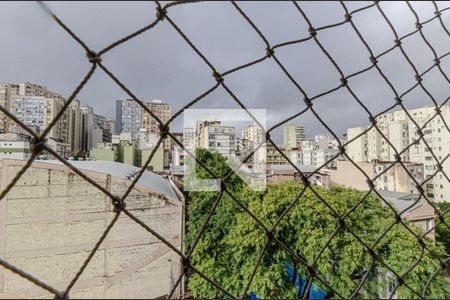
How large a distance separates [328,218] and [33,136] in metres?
3.18

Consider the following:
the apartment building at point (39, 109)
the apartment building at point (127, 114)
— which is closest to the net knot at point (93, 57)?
the apartment building at point (127, 114)

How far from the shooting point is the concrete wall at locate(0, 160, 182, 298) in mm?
314

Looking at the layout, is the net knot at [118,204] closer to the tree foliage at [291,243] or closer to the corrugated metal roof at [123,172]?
the corrugated metal roof at [123,172]

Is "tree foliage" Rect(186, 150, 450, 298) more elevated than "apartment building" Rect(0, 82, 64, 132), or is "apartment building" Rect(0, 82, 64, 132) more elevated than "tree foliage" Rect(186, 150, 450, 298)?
"apartment building" Rect(0, 82, 64, 132)

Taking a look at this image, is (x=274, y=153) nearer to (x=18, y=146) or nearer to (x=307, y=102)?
(x=307, y=102)

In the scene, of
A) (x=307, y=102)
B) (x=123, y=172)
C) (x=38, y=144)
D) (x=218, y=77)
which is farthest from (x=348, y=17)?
(x=123, y=172)

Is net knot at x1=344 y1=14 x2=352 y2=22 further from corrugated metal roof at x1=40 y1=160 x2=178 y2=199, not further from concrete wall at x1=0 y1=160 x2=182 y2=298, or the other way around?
corrugated metal roof at x1=40 y1=160 x2=178 y2=199

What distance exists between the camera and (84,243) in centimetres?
88

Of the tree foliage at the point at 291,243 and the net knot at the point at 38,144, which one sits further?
the tree foliage at the point at 291,243

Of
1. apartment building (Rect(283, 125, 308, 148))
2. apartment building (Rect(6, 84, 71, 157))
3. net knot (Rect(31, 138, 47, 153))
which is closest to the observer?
net knot (Rect(31, 138, 47, 153))

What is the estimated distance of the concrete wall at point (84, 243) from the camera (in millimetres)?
314

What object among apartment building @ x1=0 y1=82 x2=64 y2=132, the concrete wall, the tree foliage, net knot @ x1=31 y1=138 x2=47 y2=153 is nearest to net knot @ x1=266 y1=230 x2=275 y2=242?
the concrete wall

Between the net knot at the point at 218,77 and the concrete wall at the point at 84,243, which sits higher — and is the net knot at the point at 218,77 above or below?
above

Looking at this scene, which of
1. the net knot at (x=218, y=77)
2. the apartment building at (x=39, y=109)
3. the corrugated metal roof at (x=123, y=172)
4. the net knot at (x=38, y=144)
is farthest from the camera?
the corrugated metal roof at (x=123, y=172)
